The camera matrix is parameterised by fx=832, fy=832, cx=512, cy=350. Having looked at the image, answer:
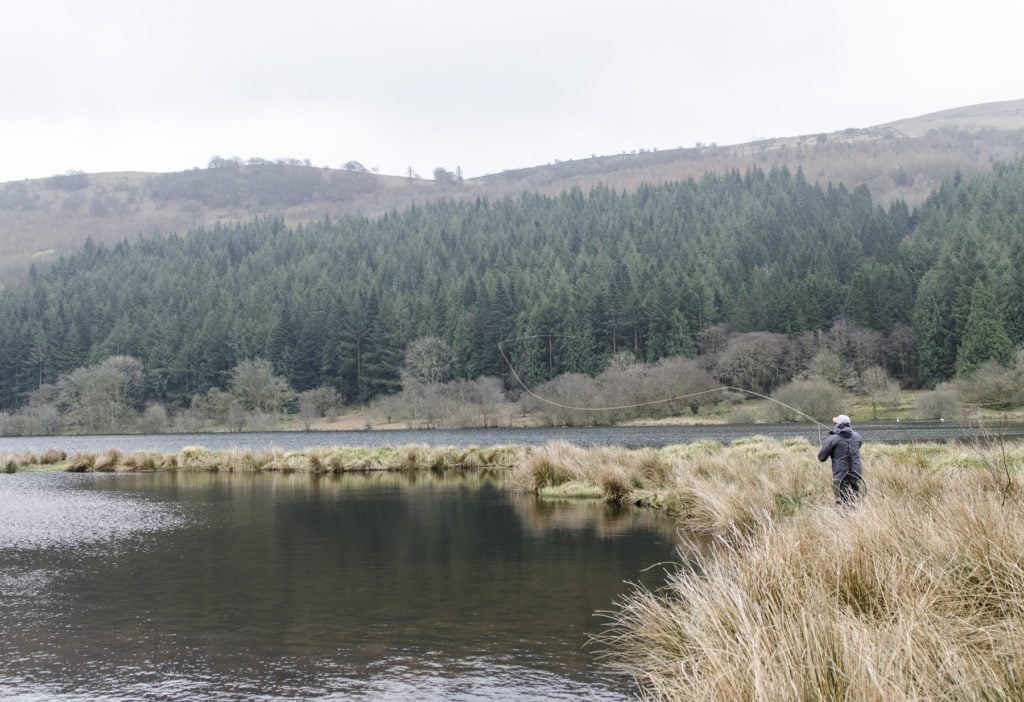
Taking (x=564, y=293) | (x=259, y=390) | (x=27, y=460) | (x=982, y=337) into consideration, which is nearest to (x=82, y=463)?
(x=27, y=460)

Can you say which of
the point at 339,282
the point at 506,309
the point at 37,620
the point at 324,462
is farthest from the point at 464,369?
the point at 37,620

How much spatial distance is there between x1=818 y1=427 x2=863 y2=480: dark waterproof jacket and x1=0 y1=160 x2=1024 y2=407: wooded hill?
7232cm

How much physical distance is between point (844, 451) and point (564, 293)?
92.4m

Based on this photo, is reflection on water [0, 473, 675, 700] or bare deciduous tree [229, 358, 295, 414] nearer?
reflection on water [0, 473, 675, 700]

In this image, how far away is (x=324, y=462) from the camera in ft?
126

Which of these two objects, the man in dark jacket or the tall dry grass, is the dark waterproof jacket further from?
the tall dry grass

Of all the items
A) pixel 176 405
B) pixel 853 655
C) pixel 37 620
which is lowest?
pixel 176 405

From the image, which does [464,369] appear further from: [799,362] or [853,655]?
[853,655]

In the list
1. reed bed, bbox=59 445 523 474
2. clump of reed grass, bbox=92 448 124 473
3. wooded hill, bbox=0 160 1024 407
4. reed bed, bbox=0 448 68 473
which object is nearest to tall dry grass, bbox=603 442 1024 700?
reed bed, bbox=59 445 523 474

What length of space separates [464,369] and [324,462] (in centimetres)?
6322

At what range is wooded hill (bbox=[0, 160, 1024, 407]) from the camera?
8969cm

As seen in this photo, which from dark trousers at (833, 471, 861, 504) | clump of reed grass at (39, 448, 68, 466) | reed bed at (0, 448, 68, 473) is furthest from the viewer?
clump of reed grass at (39, 448, 68, 466)

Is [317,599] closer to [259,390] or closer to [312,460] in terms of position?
[312,460]

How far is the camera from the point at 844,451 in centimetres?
1337
